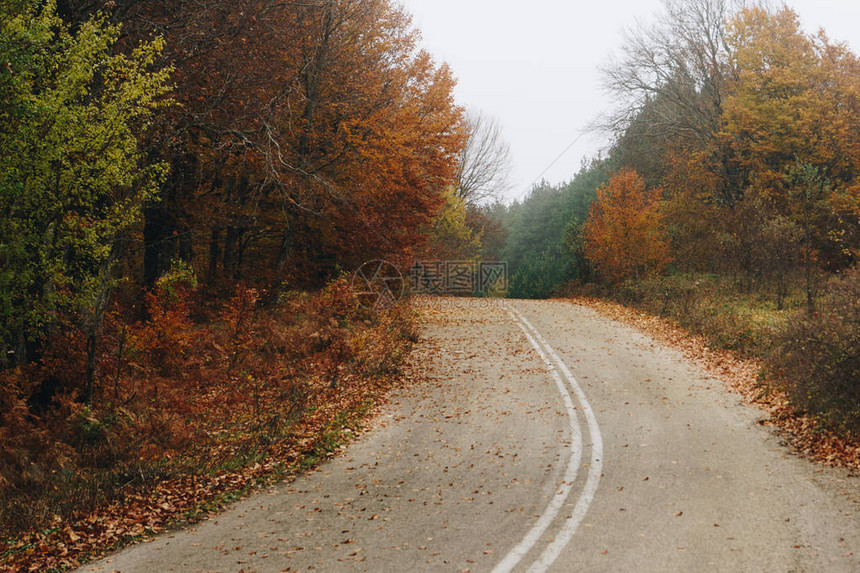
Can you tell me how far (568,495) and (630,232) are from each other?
24867 mm

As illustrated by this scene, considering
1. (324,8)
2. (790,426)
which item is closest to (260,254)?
(324,8)

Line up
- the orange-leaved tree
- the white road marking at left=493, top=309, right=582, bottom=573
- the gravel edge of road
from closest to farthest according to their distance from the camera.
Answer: the white road marking at left=493, top=309, right=582, bottom=573 → the gravel edge of road → the orange-leaved tree

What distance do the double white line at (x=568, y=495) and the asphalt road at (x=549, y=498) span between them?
0.02 metres

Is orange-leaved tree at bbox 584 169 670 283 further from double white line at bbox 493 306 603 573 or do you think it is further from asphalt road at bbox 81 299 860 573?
asphalt road at bbox 81 299 860 573

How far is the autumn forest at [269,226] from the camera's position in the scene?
8867 millimetres

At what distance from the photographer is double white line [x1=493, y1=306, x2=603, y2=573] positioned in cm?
533

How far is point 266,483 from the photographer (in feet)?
25.2

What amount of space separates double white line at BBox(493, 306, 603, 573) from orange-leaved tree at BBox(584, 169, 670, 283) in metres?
18.4

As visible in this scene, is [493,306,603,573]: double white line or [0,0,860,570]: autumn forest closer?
[493,306,603,573]: double white line

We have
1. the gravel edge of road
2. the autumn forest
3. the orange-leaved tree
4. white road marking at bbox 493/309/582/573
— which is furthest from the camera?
the orange-leaved tree

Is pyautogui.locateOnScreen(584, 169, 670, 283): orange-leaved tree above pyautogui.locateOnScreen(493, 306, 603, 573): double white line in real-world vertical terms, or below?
above

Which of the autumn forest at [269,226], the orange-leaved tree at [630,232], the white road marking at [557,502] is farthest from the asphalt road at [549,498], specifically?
the orange-leaved tree at [630,232]

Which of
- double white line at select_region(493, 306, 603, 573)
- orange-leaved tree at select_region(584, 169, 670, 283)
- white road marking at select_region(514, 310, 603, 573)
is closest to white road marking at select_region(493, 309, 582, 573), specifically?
double white line at select_region(493, 306, 603, 573)

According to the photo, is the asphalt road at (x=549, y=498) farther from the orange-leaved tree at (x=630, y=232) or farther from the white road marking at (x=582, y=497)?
the orange-leaved tree at (x=630, y=232)
